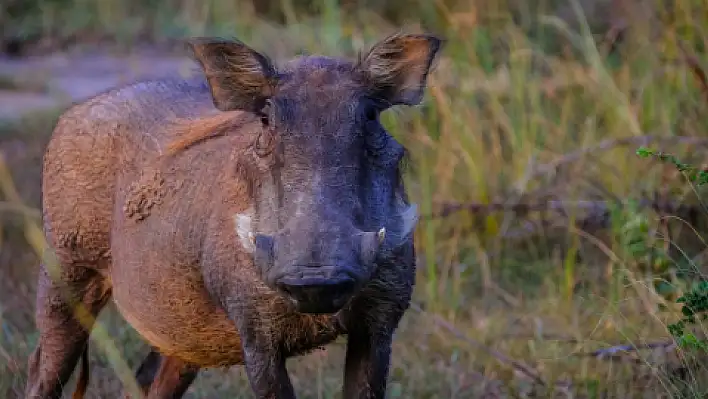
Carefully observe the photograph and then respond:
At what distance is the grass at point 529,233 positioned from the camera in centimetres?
479

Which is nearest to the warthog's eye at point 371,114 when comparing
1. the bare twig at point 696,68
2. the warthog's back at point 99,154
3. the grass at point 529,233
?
the warthog's back at point 99,154

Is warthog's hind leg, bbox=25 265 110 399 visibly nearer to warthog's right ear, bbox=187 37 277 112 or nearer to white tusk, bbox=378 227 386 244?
warthog's right ear, bbox=187 37 277 112

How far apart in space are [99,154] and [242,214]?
3.43 feet

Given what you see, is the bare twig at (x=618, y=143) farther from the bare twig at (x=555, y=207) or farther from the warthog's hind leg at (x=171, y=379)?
the warthog's hind leg at (x=171, y=379)

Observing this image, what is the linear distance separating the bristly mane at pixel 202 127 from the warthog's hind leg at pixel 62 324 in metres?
0.63

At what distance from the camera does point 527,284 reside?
610cm

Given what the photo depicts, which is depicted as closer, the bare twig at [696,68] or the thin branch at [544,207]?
the bare twig at [696,68]

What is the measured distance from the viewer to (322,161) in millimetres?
3143

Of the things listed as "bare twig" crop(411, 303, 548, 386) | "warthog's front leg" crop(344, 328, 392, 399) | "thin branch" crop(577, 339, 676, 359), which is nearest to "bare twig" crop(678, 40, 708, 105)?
"thin branch" crop(577, 339, 676, 359)

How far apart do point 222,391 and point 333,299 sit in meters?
2.03

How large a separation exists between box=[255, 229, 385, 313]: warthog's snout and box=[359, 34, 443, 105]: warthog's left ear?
575 millimetres

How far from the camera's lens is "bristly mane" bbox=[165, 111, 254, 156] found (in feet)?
12.4

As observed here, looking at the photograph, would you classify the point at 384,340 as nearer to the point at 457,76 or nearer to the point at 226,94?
the point at 226,94

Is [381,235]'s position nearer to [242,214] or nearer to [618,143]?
[242,214]
